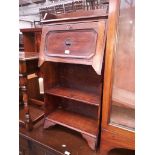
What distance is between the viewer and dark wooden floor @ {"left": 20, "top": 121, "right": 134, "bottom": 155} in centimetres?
131

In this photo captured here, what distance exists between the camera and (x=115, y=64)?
3.54 feet

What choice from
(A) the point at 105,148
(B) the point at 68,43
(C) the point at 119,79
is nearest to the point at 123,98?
(C) the point at 119,79

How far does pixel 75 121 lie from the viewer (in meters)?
1.51

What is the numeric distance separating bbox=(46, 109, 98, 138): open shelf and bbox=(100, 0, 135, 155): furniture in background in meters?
0.21

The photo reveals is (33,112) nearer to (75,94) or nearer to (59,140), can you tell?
(59,140)

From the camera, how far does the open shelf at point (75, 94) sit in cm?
135

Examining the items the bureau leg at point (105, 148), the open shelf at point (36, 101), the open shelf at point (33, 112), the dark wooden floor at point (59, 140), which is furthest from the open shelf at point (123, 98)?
the open shelf at point (36, 101)

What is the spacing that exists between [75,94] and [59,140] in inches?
16.8

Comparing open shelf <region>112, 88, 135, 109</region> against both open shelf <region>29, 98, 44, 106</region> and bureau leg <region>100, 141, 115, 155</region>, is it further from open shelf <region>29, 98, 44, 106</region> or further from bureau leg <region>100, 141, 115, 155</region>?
open shelf <region>29, 98, 44, 106</region>

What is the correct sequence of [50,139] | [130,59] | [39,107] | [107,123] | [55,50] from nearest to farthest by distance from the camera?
1. [130,59]
2. [107,123]
3. [55,50]
4. [50,139]
5. [39,107]
